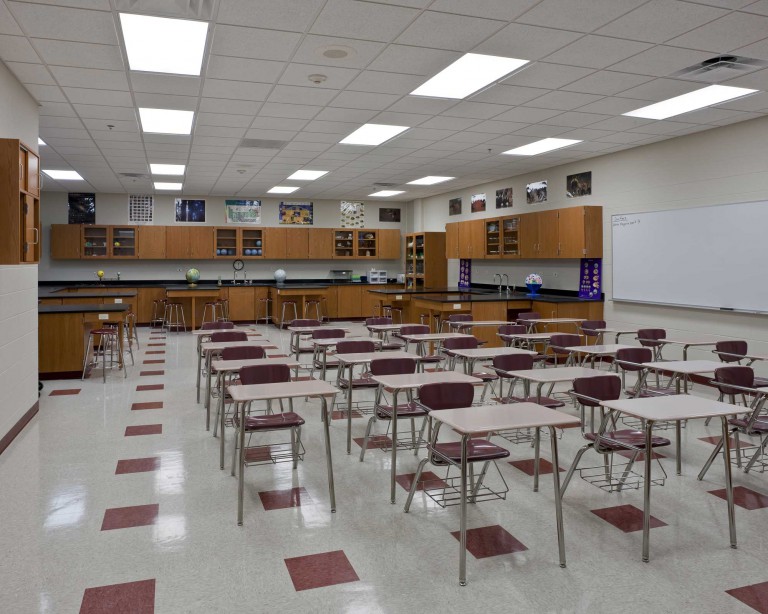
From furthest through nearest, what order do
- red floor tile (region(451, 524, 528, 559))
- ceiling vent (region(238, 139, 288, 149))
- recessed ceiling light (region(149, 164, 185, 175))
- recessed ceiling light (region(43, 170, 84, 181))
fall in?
recessed ceiling light (region(43, 170, 84, 181)) → recessed ceiling light (region(149, 164, 185, 175)) → ceiling vent (region(238, 139, 288, 149)) → red floor tile (region(451, 524, 528, 559))

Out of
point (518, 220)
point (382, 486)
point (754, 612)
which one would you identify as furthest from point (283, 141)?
point (754, 612)

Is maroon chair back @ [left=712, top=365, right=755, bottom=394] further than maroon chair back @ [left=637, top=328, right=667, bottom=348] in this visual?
No

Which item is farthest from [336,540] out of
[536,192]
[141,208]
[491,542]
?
[141,208]

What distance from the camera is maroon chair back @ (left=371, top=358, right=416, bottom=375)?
15.4 ft

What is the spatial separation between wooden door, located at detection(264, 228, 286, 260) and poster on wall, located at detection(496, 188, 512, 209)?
5649 mm

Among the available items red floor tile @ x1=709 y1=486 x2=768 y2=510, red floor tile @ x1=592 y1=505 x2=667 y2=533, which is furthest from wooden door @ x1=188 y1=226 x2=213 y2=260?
red floor tile @ x1=709 y1=486 x2=768 y2=510

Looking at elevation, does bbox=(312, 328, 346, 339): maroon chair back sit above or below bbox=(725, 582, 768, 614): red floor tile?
above

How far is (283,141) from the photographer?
8.19m

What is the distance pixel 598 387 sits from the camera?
3879 millimetres

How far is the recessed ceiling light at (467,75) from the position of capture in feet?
16.5

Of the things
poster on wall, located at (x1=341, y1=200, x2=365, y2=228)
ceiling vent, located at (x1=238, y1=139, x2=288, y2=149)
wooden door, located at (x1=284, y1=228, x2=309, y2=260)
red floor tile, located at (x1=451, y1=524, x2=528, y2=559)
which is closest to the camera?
red floor tile, located at (x1=451, y1=524, x2=528, y2=559)

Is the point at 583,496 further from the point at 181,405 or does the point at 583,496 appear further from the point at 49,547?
the point at 181,405

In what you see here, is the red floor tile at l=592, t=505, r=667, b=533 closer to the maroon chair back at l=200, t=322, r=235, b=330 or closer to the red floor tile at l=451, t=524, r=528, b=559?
the red floor tile at l=451, t=524, r=528, b=559

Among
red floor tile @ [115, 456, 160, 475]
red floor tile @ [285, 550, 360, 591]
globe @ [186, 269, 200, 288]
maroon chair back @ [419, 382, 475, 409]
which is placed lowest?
red floor tile @ [285, 550, 360, 591]
